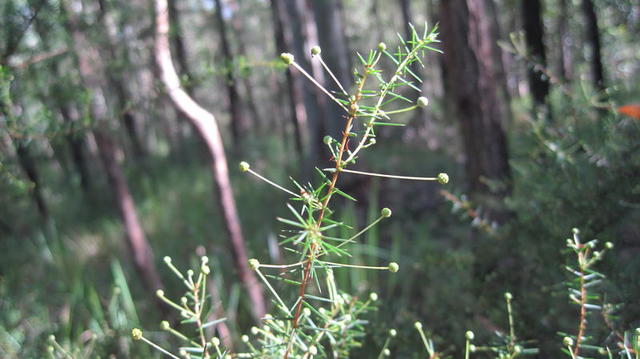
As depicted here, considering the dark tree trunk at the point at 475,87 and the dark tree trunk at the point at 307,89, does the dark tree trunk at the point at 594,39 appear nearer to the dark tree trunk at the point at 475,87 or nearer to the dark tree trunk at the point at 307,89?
the dark tree trunk at the point at 307,89

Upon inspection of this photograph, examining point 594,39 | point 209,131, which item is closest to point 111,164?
point 209,131

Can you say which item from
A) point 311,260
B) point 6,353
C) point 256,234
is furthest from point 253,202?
point 311,260

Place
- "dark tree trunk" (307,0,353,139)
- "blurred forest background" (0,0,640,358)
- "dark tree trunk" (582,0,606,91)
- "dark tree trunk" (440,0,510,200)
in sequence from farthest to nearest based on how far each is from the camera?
1. "dark tree trunk" (582,0,606,91)
2. "dark tree trunk" (307,0,353,139)
3. "dark tree trunk" (440,0,510,200)
4. "blurred forest background" (0,0,640,358)

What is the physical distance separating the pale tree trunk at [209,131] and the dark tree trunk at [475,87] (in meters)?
1.55

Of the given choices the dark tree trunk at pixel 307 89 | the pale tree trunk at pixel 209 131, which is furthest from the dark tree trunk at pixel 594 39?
the pale tree trunk at pixel 209 131

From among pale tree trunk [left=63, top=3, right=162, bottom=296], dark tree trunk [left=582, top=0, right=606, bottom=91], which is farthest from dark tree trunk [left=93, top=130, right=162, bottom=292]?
dark tree trunk [left=582, top=0, right=606, bottom=91]

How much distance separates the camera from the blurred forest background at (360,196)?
1601mm

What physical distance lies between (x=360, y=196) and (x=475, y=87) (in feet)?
9.42

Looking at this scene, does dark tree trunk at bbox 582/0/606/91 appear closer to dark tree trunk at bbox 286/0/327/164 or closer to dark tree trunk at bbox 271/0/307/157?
dark tree trunk at bbox 286/0/327/164

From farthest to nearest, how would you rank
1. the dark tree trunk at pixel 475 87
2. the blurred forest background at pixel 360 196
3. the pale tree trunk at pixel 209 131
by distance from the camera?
1. the dark tree trunk at pixel 475 87
2. the pale tree trunk at pixel 209 131
3. the blurred forest background at pixel 360 196

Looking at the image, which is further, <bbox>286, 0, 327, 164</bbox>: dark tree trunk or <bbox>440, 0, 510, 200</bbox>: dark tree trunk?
<bbox>286, 0, 327, 164</bbox>: dark tree trunk

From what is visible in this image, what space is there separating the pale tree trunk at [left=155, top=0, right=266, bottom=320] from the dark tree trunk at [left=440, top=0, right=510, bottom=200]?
1.55m

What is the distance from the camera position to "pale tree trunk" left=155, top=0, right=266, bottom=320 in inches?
80.5

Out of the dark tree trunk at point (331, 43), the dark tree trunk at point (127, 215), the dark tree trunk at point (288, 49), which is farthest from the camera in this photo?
the dark tree trunk at point (288, 49)
